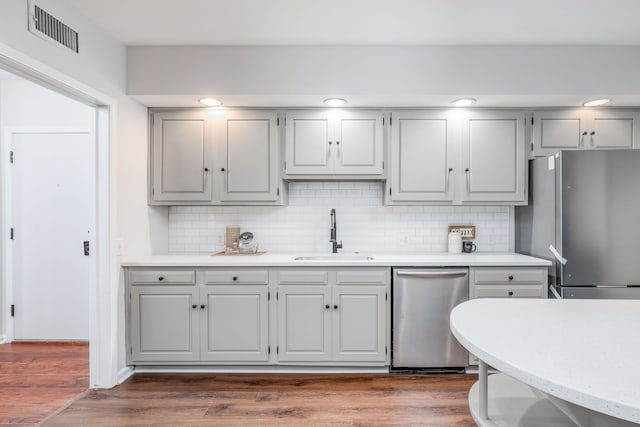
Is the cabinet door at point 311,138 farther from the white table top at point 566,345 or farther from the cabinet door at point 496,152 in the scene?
the white table top at point 566,345

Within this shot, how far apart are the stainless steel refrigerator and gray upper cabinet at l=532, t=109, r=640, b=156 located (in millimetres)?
398

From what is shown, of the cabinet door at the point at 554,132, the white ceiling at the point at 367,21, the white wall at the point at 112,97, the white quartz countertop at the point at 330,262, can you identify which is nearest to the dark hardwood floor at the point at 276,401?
the white wall at the point at 112,97

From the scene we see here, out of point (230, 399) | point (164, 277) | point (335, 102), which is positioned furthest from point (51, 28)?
point (230, 399)

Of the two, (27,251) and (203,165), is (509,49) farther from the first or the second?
(27,251)

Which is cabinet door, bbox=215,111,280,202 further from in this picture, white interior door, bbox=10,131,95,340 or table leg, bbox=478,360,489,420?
table leg, bbox=478,360,489,420

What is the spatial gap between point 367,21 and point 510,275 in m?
2.14

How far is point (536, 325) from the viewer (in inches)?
51.4

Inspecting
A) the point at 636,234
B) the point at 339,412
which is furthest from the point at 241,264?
the point at 636,234

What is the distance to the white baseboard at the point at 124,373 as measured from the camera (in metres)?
2.77

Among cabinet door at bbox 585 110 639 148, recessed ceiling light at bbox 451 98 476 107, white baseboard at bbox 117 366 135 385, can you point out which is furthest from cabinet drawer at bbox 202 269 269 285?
cabinet door at bbox 585 110 639 148

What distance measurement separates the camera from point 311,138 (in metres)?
3.15

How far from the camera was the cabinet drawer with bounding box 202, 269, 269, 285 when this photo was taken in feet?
9.37

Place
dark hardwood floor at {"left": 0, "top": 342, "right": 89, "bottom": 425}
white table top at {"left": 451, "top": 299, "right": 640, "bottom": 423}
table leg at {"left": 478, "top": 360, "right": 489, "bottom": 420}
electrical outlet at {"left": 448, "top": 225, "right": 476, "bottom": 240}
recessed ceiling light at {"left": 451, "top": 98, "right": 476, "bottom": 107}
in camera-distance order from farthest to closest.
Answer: electrical outlet at {"left": 448, "top": 225, "right": 476, "bottom": 240}, recessed ceiling light at {"left": 451, "top": 98, "right": 476, "bottom": 107}, dark hardwood floor at {"left": 0, "top": 342, "right": 89, "bottom": 425}, table leg at {"left": 478, "top": 360, "right": 489, "bottom": 420}, white table top at {"left": 451, "top": 299, "right": 640, "bottom": 423}

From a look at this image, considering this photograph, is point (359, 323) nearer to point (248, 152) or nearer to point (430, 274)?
point (430, 274)
